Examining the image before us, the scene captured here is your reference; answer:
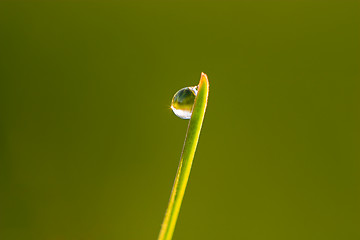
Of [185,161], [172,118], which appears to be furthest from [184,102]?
[172,118]

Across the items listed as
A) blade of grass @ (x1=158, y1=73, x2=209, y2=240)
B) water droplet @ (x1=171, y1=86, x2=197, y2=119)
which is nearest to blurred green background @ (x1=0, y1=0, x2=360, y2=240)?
water droplet @ (x1=171, y1=86, x2=197, y2=119)

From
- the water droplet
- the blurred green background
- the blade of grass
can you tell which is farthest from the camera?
the blurred green background

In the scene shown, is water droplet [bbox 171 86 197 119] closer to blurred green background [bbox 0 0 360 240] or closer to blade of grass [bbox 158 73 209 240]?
blade of grass [bbox 158 73 209 240]

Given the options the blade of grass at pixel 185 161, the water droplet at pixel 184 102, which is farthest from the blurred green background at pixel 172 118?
the blade of grass at pixel 185 161

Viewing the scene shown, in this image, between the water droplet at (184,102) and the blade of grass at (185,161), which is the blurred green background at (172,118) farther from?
the blade of grass at (185,161)

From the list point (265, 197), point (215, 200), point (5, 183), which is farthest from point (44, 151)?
point (265, 197)

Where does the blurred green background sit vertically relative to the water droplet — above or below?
below

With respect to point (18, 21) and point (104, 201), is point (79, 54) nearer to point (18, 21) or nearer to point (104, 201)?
point (18, 21)
